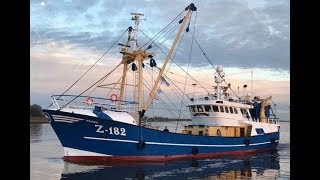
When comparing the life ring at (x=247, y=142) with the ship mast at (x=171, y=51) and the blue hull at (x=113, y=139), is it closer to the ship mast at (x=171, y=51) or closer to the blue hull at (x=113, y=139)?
the blue hull at (x=113, y=139)

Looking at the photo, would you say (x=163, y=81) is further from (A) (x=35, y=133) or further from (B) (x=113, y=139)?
(A) (x=35, y=133)

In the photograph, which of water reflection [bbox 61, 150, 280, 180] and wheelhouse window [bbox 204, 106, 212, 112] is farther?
wheelhouse window [bbox 204, 106, 212, 112]

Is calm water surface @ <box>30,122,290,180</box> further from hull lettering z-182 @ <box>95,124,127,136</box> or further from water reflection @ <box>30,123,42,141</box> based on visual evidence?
water reflection @ <box>30,123,42,141</box>

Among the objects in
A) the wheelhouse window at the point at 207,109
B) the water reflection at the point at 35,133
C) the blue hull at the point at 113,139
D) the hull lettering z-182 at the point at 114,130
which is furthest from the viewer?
the water reflection at the point at 35,133

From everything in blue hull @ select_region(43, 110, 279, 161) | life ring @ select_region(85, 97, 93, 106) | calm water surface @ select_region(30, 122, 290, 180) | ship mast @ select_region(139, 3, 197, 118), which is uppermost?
ship mast @ select_region(139, 3, 197, 118)

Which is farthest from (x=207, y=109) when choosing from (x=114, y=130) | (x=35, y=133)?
(x=35, y=133)

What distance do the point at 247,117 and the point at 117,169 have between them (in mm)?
18360

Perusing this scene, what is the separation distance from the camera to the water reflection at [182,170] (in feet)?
70.5

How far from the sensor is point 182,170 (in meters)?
24.0

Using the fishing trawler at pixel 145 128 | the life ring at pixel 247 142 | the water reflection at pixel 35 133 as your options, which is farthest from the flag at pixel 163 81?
the water reflection at pixel 35 133

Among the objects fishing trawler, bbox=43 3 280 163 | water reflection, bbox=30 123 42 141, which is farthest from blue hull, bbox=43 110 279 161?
water reflection, bbox=30 123 42 141

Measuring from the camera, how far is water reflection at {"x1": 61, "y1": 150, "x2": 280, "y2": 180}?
70.5ft
